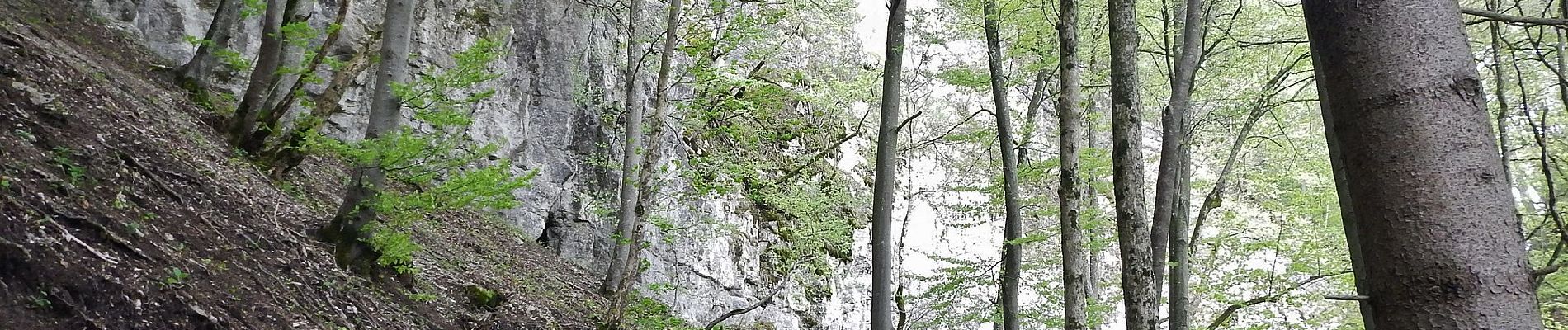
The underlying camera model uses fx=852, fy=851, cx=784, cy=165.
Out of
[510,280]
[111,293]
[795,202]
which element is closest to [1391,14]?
[111,293]

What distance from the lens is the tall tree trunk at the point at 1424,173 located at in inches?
48.6

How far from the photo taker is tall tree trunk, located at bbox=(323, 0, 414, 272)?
210 inches

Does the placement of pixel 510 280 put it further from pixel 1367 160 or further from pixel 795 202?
pixel 1367 160

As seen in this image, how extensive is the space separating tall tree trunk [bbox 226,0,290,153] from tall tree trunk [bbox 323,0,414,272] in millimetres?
1963

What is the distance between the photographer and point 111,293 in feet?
11.1

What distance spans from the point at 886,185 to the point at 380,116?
12.3 ft

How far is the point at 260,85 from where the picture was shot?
685 cm

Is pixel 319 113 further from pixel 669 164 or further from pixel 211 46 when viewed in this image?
pixel 669 164

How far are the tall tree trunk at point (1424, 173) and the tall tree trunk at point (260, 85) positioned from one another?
733cm

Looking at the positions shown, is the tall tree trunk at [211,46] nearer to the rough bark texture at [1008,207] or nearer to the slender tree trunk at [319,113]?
the slender tree trunk at [319,113]

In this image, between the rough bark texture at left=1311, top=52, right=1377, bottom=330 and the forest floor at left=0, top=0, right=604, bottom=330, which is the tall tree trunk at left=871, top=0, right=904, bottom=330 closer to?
the forest floor at left=0, top=0, right=604, bottom=330

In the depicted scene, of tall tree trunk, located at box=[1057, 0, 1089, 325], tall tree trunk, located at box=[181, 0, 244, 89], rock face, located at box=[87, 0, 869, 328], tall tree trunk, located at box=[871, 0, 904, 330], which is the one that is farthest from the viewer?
rock face, located at box=[87, 0, 869, 328]

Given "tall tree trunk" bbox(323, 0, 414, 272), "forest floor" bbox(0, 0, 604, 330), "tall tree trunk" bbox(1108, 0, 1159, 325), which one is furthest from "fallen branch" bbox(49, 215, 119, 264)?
"tall tree trunk" bbox(1108, 0, 1159, 325)

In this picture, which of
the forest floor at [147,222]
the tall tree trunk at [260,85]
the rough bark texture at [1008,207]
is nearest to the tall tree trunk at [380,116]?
the forest floor at [147,222]
